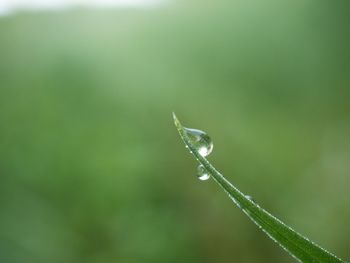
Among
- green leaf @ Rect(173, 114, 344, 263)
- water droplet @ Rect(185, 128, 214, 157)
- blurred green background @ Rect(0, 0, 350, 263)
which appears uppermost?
green leaf @ Rect(173, 114, 344, 263)

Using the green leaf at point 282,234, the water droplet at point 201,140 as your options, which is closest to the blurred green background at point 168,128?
the water droplet at point 201,140

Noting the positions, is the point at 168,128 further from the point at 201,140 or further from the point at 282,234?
the point at 282,234

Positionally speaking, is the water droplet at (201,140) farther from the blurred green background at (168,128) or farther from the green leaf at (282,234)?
the blurred green background at (168,128)

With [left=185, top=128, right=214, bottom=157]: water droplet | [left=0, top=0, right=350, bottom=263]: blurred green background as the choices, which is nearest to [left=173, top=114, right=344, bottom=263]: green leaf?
[left=185, top=128, right=214, bottom=157]: water droplet

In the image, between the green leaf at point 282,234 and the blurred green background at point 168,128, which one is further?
the blurred green background at point 168,128

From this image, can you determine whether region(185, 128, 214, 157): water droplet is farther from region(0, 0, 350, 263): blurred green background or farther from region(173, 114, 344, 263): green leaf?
region(0, 0, 350, 263): blurred green background

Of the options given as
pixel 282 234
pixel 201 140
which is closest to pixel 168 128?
pixel 201 140

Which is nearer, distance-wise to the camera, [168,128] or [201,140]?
[201,140]

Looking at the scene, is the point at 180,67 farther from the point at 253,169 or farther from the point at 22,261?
the point at 22,261

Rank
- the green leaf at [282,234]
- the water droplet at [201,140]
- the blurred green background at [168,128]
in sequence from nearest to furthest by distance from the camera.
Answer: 1. the green leaf at [282,234]
2. the water droplet at [201,140]
3. the blurred green background at [168,128]
